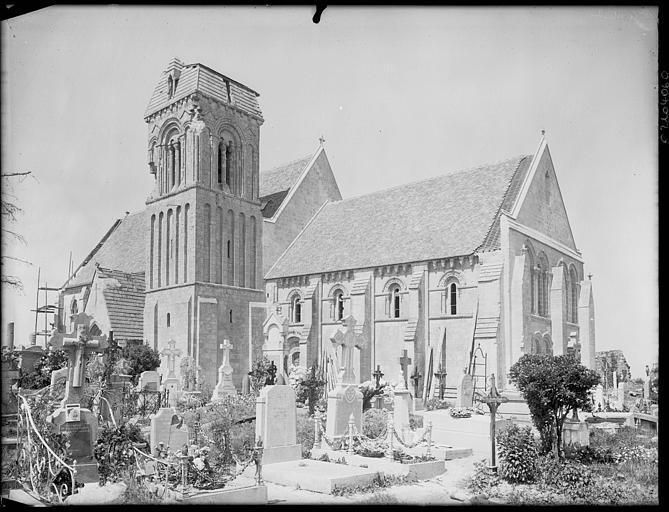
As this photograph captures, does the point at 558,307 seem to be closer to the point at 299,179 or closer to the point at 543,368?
the point at 543,368

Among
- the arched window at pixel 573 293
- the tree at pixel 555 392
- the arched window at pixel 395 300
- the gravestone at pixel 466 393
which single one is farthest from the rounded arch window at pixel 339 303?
the tree at pixel 555 392

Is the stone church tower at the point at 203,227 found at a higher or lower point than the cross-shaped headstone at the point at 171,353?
higher

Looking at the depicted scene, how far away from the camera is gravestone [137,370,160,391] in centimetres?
1497

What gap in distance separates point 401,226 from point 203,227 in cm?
451

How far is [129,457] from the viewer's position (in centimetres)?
984

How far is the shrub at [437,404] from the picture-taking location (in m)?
15.0

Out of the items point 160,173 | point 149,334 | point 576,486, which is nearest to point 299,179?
point 160,173

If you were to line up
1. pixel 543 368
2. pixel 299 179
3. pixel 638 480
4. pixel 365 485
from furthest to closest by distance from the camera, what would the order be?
pixel 299 179, pixel 543 368, pixel 365 485, pixel 638 480

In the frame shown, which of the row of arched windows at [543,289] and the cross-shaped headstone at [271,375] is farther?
the cross-shaped headstone at [271,375]

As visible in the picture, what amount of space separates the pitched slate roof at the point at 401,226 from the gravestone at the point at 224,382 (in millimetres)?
2068

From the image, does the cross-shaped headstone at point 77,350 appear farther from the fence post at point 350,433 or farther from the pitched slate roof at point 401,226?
the fence post at point 350,433

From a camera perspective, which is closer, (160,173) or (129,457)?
(129,457)

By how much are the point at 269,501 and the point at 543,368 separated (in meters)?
5.03

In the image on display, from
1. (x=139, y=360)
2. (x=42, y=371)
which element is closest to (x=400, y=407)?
(x=139, y=360)
